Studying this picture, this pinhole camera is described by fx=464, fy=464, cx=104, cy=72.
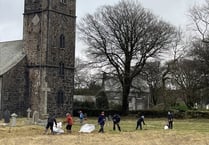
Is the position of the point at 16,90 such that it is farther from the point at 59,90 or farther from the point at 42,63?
the point at 59,90

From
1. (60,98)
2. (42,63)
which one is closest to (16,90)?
(42,63)

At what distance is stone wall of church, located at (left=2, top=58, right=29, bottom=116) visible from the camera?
53562 mm

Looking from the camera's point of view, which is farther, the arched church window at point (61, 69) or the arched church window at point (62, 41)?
the arched church window at point (62, 41)

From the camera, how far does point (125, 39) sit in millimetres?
62562

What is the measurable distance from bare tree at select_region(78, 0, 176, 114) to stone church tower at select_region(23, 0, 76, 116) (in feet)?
20.6

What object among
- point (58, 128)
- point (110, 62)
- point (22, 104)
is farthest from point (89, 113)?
point (58, 128)

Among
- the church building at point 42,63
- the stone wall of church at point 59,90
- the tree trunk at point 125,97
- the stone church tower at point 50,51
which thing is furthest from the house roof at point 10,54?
the tree trunk at point 125,97

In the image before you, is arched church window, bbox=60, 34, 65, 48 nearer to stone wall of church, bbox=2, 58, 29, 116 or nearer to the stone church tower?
the stone church tower

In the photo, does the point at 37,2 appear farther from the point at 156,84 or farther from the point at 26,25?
the point at 156,84

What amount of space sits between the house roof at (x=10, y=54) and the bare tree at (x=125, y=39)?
992 centimetres

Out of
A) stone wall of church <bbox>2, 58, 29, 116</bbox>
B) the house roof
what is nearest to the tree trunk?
stone wall of church <bbox>2, 58, 29, 116</bbox>

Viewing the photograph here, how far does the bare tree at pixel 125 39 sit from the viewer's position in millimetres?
62312

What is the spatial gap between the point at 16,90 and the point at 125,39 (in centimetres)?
1667

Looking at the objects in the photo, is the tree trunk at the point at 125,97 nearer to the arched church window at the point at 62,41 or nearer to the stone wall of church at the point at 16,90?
the arched church window at the point at 62,41
